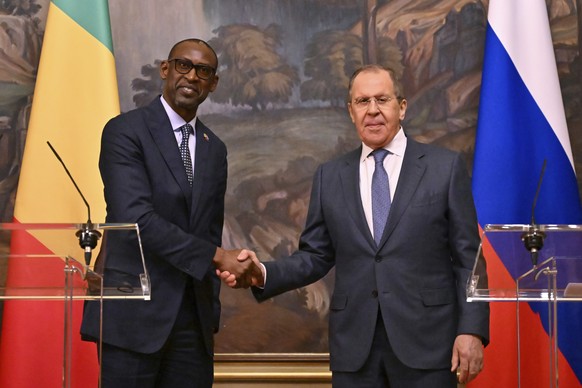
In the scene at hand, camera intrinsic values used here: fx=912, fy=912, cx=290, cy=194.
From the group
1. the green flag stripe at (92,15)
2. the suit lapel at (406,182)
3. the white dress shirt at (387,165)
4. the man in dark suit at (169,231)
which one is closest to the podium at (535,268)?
the suit lapel at (406,182)

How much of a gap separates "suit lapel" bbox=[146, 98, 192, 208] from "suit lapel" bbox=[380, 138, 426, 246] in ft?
2.60

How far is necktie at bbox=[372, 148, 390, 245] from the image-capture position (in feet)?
11.1

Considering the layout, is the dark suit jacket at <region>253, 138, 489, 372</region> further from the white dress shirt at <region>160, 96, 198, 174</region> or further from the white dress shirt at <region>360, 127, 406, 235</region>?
the white dress shirt at <region>160, 96, 198, 174</region>

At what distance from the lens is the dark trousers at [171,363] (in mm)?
3334

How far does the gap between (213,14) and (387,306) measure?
2.25 meters

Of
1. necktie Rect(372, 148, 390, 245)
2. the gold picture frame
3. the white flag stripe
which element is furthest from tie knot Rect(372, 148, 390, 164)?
the gold picture frame

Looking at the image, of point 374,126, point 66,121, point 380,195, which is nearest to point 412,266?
point 380,195

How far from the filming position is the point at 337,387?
3.26 meters

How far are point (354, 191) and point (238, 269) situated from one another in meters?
0.54

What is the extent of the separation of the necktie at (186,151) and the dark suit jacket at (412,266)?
22.1 inches

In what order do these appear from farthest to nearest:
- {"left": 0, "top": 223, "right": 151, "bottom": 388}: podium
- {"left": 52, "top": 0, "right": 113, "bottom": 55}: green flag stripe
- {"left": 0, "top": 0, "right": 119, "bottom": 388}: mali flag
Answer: {"left": 52, "top": 0, "right": 113, "bottom": 55}: green flag stripe → {"left": 0, "top": 0, "right": 119, "bottom": 388}: mali flag → {"left": 0, "top": 223, "right": 151, "bottom": 388}: podium

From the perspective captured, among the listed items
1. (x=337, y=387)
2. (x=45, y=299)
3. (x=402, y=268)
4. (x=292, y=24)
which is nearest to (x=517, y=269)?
(x=402, y=268)

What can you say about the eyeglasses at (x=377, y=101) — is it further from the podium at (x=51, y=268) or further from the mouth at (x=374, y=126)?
the podium at (x=51, y=268)

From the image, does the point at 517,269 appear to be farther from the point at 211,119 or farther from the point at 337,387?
the point at 211,119
